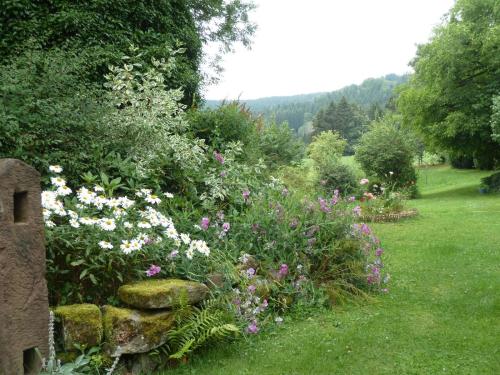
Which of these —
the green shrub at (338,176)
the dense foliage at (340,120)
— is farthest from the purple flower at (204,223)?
the dense foliage at (340,120)

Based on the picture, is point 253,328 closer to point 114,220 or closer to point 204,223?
point 204,223

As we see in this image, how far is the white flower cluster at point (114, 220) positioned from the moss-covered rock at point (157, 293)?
303 millimetres

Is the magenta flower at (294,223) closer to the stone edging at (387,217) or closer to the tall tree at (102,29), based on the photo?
the tall tree at (102,29)

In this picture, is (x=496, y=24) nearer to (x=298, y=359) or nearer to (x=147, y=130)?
(x=147, y=130)

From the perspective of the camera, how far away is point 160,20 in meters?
9.16

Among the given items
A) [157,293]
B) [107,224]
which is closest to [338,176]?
[107,224]

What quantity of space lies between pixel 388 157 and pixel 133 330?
18.4 metres

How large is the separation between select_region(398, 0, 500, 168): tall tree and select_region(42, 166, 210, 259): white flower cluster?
18878 millimetres

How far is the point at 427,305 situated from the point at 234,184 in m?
2.68

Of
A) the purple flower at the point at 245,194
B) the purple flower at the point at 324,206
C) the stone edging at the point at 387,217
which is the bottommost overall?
the stone edging at the point at 387,217

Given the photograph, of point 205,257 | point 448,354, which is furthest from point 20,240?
point 448,354

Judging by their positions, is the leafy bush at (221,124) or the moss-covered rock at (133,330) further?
the leafy bush at (221,124)

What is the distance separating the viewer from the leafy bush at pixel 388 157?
67.2ft

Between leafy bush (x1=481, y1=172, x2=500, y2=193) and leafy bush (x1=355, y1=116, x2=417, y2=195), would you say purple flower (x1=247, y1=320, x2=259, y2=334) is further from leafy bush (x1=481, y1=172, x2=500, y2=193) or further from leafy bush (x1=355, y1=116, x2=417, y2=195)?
leafy bush (x1=481, y1=172, x2=500, y2=193)
